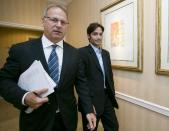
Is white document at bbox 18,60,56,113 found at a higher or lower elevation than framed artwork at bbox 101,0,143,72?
lower

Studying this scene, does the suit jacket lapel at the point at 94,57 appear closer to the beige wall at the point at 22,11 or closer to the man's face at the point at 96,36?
the man's face at the point at 96,36

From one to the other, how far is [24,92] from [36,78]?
107 mm

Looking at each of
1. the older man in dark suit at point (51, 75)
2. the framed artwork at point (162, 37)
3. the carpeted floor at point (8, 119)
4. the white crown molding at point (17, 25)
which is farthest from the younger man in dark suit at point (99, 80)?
the white crown molding at point (17, 25)

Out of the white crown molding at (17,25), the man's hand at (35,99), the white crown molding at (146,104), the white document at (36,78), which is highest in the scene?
the white crown molding at (17,25)

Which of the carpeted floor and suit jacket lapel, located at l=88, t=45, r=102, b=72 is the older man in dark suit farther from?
the carpeted floor

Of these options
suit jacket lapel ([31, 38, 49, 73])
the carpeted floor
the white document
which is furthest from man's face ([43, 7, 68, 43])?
the carpeted floor

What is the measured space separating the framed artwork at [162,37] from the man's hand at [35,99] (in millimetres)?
1305

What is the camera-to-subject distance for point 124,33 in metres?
2.54

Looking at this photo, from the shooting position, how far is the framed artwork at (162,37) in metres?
1.84

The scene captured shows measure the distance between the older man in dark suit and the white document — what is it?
2.0 inches

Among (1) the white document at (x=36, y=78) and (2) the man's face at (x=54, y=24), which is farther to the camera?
(2) the man's face at (x=54, y=24)

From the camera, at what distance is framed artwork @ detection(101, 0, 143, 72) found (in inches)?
88.7

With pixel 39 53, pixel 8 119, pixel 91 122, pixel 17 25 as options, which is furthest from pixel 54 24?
pixel 17 25

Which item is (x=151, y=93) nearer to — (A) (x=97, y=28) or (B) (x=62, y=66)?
(A) (x=97, y=28)
